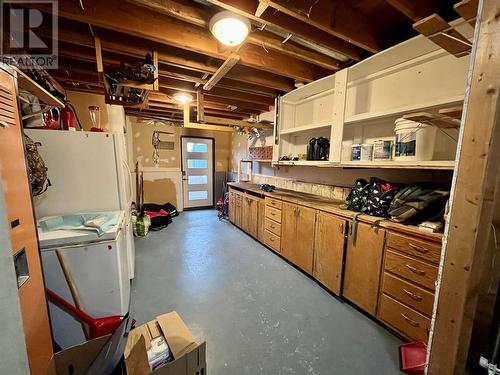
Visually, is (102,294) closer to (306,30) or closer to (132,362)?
(132,362)

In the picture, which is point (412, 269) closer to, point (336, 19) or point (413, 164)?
point (413, 164)

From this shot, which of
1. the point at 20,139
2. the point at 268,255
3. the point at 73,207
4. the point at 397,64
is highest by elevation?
the point at 397,64

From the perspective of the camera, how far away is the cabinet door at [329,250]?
2088mm

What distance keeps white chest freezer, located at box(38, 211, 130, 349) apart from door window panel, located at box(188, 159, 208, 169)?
4.36m

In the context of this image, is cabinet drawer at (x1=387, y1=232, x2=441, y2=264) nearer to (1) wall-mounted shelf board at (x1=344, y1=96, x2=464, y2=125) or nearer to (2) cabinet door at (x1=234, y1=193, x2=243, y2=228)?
(1) wall-mounted shelf board at (x1=344, y1=96, x2=464, y2=125)

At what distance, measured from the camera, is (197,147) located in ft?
18.8

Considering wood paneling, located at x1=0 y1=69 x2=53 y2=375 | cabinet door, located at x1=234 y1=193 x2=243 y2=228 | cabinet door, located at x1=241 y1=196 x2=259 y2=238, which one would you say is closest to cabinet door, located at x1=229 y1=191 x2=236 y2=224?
cabinet door, located at x1=234 y1=193 x2=243 y2=228

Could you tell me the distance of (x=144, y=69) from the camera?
5.91ft

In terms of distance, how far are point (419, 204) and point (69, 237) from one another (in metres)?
2.50

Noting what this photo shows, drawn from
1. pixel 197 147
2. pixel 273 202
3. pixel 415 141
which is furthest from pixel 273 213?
pixel 197 147

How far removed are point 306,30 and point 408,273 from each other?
7.07 ft

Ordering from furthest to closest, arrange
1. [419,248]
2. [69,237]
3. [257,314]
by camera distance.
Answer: [257,314], [419,248], [69,237]

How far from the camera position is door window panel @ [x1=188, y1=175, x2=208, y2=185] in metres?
5.75

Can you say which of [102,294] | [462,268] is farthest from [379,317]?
[102,294]
